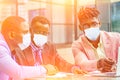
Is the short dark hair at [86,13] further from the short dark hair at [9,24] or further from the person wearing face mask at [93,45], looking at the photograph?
the short dark hair at [9,24]

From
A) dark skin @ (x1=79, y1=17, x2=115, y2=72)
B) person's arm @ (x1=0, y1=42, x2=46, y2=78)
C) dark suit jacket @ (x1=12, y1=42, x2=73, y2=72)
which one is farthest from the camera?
dark skin @ (x1=79, y1=17, x2=115, y2=72)

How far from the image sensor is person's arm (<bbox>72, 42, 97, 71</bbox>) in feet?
4.53

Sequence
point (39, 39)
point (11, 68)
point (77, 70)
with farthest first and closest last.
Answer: point (77, 70) → point (39, 39) → point (11, 68)

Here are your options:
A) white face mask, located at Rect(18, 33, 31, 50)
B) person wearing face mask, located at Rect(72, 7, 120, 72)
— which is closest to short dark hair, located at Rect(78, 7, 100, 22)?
person wearing face mask, located at Rect(72, 7, 120, 72)

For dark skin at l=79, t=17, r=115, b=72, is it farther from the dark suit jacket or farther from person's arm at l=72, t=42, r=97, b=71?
the dark suit jacket

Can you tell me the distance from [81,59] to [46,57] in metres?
0.20

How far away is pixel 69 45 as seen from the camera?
4.47ft

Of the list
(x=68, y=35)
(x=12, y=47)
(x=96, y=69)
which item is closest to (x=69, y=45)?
(x=68, y=35)

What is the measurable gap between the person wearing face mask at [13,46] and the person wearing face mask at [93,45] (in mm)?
251

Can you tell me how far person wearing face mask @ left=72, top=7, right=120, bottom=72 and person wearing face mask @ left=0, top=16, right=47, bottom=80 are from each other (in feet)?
0.82

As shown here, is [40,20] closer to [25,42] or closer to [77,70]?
A: [25,42]

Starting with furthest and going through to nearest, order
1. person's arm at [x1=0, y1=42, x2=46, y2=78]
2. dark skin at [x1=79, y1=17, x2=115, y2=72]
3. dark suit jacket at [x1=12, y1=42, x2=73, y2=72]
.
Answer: dark skin at [x1=79, y1=17, x2=115, y2=72] < dark suit jacket at [x1=12, y1=42, x2=73, y2=72] < person's arm at [x1=0, y1=42, x2=46, y2=78]

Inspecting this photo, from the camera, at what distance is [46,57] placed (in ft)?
4.30

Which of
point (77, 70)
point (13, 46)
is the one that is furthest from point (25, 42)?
point (77, 70)
